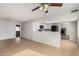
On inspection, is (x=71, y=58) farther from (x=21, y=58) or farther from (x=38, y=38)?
(x=38, y=38)

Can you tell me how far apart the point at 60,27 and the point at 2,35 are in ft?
23.3

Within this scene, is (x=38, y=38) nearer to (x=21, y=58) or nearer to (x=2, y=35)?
(x=2, y=35)

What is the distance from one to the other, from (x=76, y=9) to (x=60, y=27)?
4.83 meters

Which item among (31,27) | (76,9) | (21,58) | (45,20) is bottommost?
(21,58)

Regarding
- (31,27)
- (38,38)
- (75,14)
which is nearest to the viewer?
(75,14)

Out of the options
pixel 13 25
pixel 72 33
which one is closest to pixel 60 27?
pixel 72 33

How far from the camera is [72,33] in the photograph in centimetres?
780

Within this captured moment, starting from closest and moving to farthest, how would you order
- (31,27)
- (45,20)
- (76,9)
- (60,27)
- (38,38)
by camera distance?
(76,9)
(38,38)
(45,20)
(31,27)
(60,27)

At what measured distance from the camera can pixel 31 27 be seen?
7.72 meters

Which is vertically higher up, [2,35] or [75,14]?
[75,14]

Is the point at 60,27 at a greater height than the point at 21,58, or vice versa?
the point at 60,27

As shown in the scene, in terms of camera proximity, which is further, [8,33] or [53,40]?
[8,33]

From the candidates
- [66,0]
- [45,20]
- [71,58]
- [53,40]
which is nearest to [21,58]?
[71,58]

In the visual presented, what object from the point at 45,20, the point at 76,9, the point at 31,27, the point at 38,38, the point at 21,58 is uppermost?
the point at 76,9
